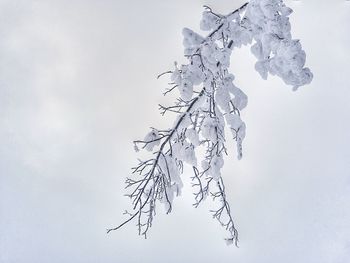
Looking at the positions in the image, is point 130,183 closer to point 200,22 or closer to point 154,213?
point 154,213

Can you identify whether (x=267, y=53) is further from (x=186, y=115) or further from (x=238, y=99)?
(x=186, y=115)

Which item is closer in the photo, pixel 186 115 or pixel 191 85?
pixel 191 85

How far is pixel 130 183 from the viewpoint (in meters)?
4.56

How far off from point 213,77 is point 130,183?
4.59ft

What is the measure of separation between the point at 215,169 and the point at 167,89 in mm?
958

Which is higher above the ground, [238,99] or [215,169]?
[238,99]

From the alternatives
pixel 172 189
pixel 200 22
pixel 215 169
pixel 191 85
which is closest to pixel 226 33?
pixel 200 22

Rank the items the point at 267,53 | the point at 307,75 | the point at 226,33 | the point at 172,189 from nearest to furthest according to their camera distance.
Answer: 1. the point at 307,75
2. the point at 267,53
3. the point at 226,33
4. the point at 172,189

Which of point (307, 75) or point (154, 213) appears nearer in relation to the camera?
point (307, 75)

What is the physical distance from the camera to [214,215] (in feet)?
16.3

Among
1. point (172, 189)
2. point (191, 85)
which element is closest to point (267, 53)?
point (191, 85)

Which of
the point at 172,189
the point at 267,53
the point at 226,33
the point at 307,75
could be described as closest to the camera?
the point at 307,75

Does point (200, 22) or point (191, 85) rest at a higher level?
point (200, 22)

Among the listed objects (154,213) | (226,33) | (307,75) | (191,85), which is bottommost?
(154,213)
